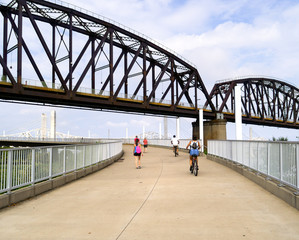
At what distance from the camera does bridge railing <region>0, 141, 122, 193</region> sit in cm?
816

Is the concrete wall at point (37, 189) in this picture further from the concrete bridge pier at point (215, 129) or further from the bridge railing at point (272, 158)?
the concrete bridge pier at point (215, 129)

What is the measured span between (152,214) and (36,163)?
4600 mm

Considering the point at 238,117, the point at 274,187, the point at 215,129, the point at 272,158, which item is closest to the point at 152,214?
the point at 274,187

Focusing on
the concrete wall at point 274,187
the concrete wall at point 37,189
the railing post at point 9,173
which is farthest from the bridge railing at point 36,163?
the concrete wall at point 274,187

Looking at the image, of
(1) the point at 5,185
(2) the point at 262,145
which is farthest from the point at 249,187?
(1) the point at 5,185

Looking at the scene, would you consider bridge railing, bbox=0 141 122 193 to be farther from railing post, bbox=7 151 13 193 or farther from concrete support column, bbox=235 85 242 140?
concrete support column, bbox=235 85 242 140

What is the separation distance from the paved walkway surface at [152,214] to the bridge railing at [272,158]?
25.9 inches

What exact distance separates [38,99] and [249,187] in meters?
34.4

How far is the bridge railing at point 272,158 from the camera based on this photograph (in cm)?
791

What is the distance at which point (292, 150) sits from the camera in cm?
799

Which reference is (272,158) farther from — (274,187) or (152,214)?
(152,214)

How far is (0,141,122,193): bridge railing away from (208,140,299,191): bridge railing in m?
7.09

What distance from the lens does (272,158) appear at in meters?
9.81

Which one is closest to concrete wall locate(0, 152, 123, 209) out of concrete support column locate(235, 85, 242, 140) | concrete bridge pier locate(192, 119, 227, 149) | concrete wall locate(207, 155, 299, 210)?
concrete wall locate(207, 155, 299, 210)
